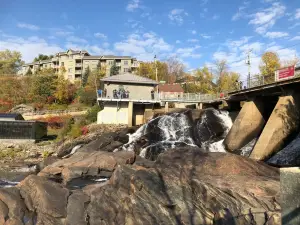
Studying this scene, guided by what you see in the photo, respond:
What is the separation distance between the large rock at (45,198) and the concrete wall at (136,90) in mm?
29918

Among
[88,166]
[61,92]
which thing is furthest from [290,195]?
[61,92]

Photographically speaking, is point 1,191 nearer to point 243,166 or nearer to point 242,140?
point 243,166

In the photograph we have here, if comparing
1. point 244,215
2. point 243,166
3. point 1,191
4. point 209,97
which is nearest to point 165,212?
point 244,215

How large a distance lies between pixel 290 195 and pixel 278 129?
72.4ft

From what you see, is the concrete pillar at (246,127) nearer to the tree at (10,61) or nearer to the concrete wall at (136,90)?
the concrete wall at (136,90)

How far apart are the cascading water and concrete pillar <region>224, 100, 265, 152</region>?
47.8 inches

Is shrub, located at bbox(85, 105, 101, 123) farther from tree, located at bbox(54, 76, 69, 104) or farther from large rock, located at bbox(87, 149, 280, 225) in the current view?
large rock, located at bbox(87, 149, 280, 225)

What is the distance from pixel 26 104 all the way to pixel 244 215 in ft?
205

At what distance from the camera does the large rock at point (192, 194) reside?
8969mm

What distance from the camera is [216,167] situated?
1254 cm

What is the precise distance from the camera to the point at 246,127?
2727 centimetres

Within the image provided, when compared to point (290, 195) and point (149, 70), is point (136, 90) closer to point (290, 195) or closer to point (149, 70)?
point (149, 70)

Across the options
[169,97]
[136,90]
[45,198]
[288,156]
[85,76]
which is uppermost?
[85,76]

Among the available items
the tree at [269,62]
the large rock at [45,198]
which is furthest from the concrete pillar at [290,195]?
the tree at [269,62]
